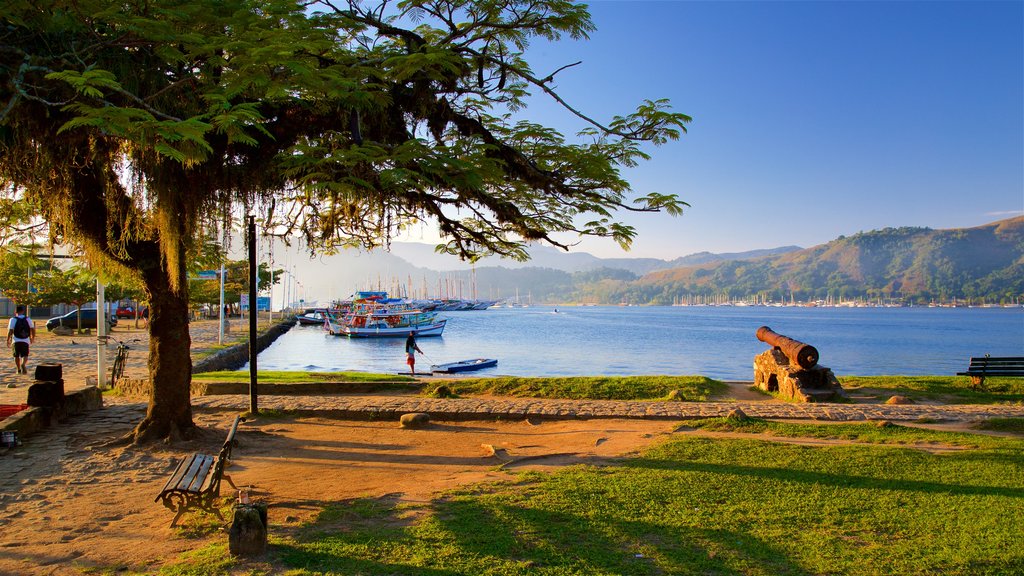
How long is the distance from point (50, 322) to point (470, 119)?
38.9 metres

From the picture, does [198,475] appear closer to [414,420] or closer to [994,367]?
[414,420]

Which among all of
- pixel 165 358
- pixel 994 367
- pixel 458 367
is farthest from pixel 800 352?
pixel 458 367

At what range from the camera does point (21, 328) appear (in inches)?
592

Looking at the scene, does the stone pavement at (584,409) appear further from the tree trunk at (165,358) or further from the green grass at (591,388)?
the tree trunk at (165,358)

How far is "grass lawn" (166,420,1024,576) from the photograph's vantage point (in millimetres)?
3846

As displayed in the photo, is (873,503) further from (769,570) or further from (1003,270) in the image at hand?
(1003,270)

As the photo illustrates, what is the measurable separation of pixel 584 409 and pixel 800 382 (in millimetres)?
6200

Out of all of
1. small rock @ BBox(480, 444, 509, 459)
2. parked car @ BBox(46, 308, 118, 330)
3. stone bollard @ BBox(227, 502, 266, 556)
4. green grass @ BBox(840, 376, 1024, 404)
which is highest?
parked car @ BBox(46, 308, 118, 330)

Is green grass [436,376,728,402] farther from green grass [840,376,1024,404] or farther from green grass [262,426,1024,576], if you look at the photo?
green grass [262,426,1024,576]

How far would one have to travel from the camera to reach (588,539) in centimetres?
426

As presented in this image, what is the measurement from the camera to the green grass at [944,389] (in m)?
13.2

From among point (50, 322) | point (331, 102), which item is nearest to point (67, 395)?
point (331, 102)

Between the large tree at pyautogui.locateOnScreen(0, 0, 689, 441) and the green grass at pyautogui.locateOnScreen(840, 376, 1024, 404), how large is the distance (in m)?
10.5

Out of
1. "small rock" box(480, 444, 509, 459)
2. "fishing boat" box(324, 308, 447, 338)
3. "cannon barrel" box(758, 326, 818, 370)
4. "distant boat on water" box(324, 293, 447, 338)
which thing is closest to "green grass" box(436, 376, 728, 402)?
"cannon barrel" box(758, 326, 818, 370)
